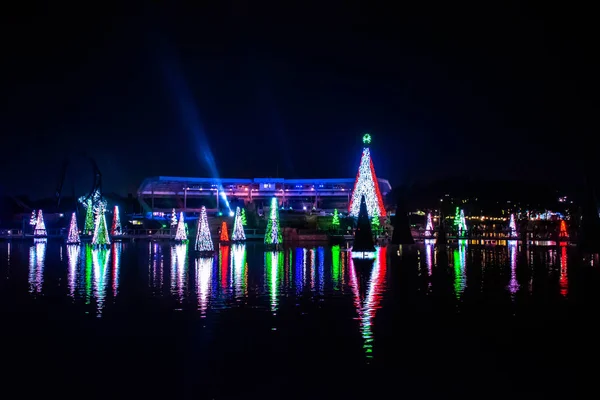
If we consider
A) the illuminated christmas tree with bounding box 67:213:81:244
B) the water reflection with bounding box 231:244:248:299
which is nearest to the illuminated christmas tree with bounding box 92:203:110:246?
the illuminated christmas tree with bounding box 67:213:81:244

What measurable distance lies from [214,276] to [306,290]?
4.32 metres

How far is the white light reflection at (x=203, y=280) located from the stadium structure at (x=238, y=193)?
65.1 m

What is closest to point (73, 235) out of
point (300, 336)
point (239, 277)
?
point (239, 277)

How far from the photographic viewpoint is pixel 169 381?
24.6ft

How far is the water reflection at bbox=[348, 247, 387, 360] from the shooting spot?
10.1m

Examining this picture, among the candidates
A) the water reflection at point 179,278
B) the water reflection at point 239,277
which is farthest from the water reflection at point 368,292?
the water reflection at point 179,278

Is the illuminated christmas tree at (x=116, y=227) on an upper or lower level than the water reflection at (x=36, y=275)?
upper

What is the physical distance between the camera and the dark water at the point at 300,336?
737cm

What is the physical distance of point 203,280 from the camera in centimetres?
1797

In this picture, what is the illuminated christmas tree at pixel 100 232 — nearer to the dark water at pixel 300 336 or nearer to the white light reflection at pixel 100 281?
the white light reflection at pixel 100 281

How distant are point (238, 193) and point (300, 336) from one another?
3448 inches

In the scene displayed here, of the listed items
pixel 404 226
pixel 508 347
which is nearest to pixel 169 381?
pixel 508 347

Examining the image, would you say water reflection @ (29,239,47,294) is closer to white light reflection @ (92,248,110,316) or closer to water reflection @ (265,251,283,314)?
white light reflection @ (92,248,110,316)

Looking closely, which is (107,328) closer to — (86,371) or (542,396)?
(86,371)
